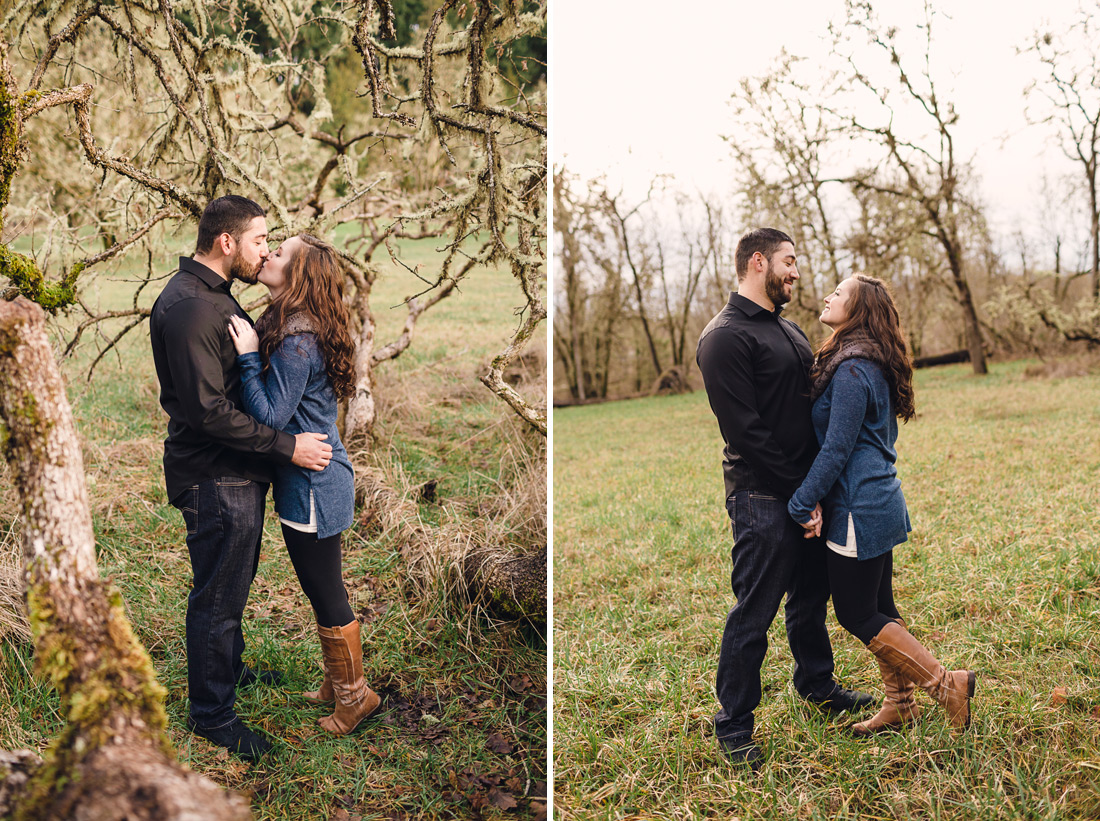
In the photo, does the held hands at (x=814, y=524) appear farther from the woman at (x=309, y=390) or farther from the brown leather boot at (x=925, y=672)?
the woman at (x=309, y=390)

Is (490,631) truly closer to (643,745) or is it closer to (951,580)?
(643,745)

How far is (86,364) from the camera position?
27.3 feet

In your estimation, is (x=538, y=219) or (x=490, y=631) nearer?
(x=490, y=631)

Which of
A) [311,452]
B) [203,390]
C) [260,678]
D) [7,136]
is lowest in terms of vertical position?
[260,678]

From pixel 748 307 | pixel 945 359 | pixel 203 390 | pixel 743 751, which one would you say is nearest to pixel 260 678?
pixel 203 390

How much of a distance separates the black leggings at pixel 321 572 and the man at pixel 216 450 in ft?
0.54

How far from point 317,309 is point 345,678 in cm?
158

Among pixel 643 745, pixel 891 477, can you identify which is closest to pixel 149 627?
pixel 643 745

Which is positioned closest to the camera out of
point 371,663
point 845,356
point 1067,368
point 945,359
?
point 845,356

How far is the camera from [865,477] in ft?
9.37

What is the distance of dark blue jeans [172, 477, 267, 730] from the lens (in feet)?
9.49

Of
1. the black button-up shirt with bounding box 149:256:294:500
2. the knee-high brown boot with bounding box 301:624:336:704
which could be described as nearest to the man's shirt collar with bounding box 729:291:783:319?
the black button-up shirt with bounding box 149:256:294:500

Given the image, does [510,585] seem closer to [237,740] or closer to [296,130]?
[237,740]

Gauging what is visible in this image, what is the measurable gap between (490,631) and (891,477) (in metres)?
2.16
